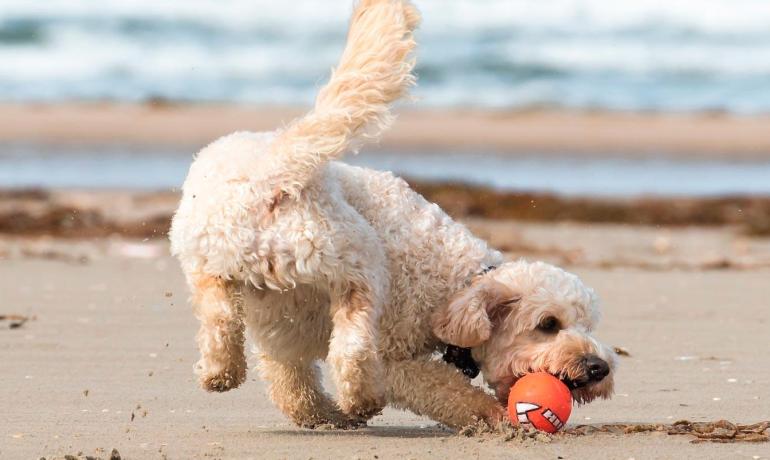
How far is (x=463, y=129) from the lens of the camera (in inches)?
1011

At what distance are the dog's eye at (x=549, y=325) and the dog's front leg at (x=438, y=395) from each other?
1.24ft

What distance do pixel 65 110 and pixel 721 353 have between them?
21.3 metres

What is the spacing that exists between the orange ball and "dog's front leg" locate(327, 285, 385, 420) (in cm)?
57

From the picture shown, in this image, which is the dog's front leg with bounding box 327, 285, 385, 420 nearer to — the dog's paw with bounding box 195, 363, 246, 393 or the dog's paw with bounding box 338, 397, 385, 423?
the dog's paw with bounding box 338, 397, 385, 423

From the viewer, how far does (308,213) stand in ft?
17.3

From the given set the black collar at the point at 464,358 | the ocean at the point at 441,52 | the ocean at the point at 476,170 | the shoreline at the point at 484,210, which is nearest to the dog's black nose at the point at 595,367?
the black collar at the point at 464,358

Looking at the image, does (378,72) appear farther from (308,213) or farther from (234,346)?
(234,346)

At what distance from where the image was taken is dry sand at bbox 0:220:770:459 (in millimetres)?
5402

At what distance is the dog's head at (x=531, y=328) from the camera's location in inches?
220

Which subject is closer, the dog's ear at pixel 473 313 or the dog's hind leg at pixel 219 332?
the dog's hind leg at pixel 219 332

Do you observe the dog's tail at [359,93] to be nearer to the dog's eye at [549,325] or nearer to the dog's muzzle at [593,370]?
the dog's eye at [549,325]

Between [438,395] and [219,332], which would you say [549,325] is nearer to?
[438,395]

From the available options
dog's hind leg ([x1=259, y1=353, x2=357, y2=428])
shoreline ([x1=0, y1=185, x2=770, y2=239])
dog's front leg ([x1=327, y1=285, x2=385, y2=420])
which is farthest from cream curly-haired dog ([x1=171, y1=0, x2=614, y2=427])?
shoreline ([x1=0, y1=185, x2=770, y2=239])

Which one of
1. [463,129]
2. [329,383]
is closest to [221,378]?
[329,383]
